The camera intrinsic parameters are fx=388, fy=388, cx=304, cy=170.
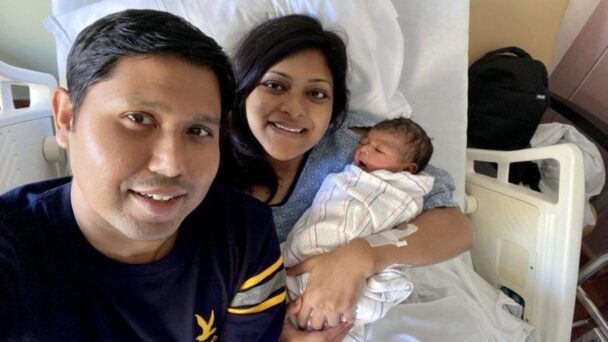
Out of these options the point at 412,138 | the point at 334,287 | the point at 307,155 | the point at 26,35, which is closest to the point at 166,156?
the point at 334,287

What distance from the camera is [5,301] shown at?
547 millimetres

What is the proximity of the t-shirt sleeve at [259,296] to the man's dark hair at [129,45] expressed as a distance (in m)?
0.36

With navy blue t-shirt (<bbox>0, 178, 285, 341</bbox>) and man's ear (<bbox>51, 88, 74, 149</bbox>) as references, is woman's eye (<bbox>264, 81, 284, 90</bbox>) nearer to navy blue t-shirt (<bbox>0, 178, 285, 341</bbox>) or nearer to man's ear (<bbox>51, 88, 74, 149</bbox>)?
navy blue t-shirt (<bbox>0, 178, 285, 341</bbox>)

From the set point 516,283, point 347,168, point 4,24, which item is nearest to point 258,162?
point 347,168

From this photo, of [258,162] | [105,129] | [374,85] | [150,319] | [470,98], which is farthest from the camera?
[470,98]

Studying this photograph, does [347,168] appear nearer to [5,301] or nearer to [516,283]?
[516,283]

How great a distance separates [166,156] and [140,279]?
0.80 ft

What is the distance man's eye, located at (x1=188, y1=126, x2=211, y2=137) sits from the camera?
24.1 inches

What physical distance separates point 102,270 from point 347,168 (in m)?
0.72

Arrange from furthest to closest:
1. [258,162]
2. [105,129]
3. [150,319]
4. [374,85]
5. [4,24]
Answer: [4,24] < [374,85] < [258,162] < [150,319] < [105,129]

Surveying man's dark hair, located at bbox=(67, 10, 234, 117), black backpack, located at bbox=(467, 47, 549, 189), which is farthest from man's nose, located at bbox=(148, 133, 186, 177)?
black backpack, located at bbox=(467, 47, 549, 189)

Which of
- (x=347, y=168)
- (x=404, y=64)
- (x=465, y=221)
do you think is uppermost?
(x=404, y=64)

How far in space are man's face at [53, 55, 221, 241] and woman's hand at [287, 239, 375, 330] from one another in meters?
0.44

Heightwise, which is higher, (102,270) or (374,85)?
(374,85)
